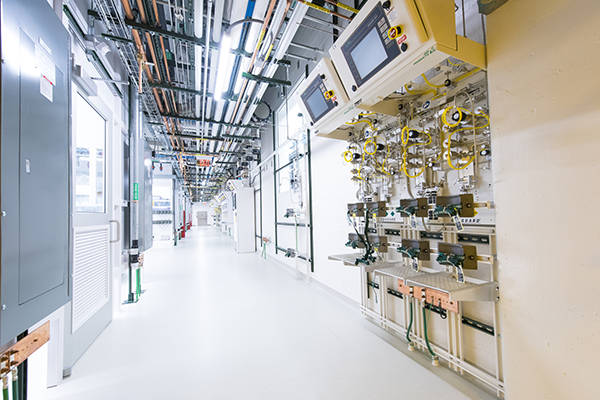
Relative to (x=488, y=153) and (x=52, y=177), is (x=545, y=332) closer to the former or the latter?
(x=488, y=153)

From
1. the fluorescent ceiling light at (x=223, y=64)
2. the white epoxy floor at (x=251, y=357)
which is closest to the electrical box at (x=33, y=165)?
the white epoxy floor at (x=251, y=357)

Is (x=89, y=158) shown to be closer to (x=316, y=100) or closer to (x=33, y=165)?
(x=33, y=165)

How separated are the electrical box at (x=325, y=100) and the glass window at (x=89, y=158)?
208 cm

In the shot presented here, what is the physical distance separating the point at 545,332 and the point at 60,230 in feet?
8.18

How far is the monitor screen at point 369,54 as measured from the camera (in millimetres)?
1704

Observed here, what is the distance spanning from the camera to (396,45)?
1589mm

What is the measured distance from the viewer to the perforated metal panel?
7.43 feet

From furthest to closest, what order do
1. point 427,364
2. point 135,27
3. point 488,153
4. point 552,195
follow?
point 135,27
point 427,364
point 488,153
point 552,195

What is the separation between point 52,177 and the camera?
4.03 feet

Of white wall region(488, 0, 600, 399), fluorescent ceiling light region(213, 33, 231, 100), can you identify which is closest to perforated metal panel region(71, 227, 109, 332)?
fluorescent ceiling light region(213, 33, 231, 100)

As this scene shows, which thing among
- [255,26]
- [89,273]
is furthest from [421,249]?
[89,273]

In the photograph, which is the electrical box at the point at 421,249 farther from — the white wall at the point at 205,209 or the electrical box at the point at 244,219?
the white wall at the point at 205,209

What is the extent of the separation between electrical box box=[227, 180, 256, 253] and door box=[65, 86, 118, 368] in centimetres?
497

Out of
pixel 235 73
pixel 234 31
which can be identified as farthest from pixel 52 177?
pixel 235 73
